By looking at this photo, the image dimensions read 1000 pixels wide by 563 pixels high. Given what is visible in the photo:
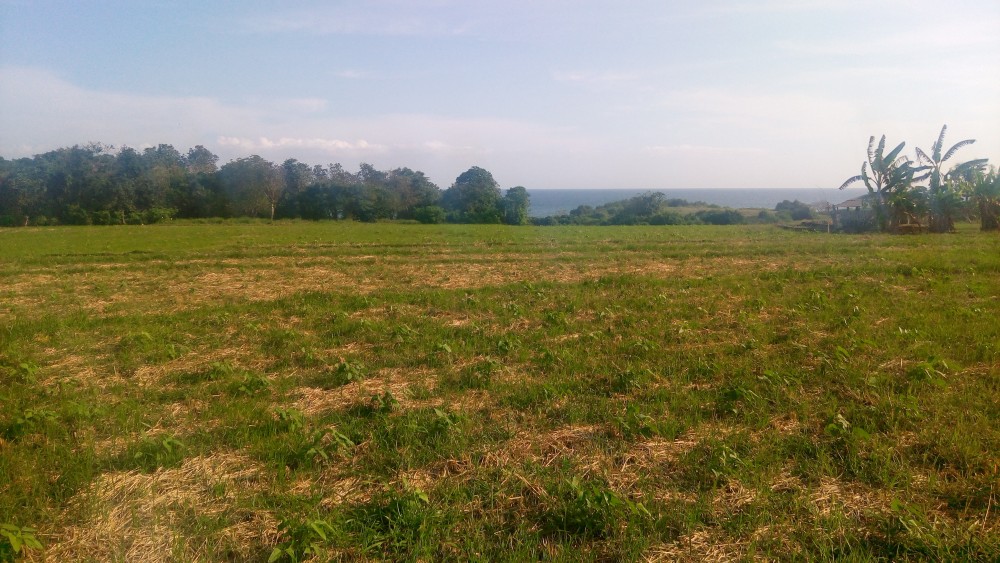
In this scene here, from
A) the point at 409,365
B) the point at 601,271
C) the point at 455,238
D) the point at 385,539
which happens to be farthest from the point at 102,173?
the point at 385,539

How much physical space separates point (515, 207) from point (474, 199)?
14.4 feet

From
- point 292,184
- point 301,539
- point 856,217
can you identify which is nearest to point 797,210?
point 856,217

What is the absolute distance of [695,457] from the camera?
4332 millimetres

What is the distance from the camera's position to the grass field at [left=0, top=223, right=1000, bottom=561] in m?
3.43

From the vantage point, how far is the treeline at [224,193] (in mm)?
46844

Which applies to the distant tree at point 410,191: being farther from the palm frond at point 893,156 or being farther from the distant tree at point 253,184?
the palm frond at point 893,156

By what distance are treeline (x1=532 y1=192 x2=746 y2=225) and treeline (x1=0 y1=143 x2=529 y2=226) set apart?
5.67m

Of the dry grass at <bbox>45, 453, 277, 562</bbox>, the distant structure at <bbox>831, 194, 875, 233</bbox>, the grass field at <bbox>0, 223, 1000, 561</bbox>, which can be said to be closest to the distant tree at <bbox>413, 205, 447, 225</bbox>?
the distant structure at <bbox>831, 194, 875, 233</bbox>

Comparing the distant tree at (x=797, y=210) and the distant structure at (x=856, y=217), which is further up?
the distant tree at (x=797, y=210)

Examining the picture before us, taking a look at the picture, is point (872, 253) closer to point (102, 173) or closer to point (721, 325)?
point (721, 325)

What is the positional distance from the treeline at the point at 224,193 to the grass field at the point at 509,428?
148ft

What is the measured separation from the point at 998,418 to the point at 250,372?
24.9 ft

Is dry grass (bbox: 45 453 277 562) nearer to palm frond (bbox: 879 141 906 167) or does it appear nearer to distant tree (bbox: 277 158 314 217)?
palm frond (bbox: 879 141 906 167)

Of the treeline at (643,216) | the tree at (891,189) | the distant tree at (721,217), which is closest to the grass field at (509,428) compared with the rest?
the tree at (891,189)
